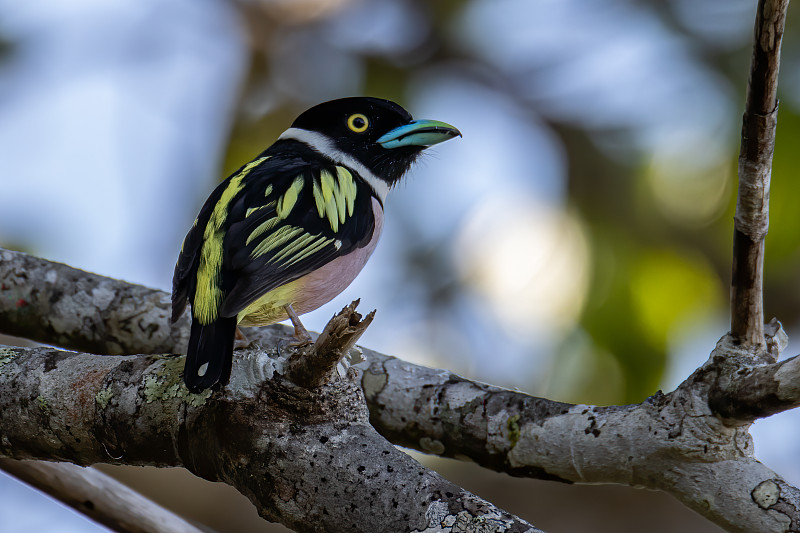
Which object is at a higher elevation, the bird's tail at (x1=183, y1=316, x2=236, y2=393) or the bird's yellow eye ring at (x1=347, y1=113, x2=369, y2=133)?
the bird's yellow eye ring at (x1=347, y1=113, x2=369, y2=133)

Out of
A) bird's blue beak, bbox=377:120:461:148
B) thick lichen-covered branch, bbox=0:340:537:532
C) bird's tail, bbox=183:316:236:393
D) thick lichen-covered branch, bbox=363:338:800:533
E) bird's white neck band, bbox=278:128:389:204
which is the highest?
bird's blue beak, bbox=377:120:461:148

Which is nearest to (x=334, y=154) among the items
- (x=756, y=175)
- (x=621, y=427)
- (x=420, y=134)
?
(x=420, y=134)

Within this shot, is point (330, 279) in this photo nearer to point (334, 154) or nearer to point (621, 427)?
point (334, 154)

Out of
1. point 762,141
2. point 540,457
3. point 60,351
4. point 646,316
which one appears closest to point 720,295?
point 646,316

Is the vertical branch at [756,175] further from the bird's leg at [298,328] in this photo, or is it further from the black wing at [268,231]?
the bird's leg at [298,328]

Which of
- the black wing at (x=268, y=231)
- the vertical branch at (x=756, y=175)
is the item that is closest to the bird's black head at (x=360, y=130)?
the black wing at (x=268, y=231)

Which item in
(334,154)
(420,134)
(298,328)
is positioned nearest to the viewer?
(298,328)

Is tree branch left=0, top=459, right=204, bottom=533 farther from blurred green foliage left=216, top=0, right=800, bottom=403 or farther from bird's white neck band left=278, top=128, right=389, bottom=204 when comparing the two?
blurred green foliage left=216, top=0, right=800, bottom=403

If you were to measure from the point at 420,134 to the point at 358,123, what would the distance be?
1.05 feet

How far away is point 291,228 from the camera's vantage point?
320 centimetres

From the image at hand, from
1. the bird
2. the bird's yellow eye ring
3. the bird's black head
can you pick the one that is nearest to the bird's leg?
the bird

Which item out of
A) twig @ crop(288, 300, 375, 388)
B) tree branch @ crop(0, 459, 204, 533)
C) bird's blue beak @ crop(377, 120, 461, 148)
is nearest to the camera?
twig @ crop(288, 300, 375, 388)

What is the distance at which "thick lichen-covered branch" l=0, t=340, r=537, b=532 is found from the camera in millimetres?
2400

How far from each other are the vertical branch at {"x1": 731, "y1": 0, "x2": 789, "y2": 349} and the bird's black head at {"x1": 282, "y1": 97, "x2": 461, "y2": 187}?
69.0 inches
